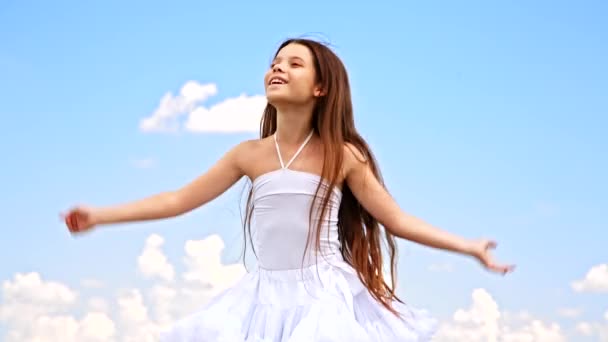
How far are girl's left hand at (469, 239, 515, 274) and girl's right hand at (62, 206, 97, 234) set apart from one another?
163cm

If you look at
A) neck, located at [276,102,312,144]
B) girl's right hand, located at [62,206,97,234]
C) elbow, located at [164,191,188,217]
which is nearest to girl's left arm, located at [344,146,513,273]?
neck, located at [276,102,312,144]

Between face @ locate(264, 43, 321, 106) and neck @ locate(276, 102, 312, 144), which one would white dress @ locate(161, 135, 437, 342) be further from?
face @ locate(264, 43, 321, 106)

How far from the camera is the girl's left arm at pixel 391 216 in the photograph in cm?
377

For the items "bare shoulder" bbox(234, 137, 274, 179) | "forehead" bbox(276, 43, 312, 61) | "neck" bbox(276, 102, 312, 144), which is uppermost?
"forehead" bbox(276, 43, 312, 61)

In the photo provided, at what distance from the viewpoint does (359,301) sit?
12.8 feet

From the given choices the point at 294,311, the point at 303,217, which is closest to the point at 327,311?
the point at 294,311

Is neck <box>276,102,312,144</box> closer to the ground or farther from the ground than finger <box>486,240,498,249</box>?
farther from the ground

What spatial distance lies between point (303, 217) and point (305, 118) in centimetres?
45

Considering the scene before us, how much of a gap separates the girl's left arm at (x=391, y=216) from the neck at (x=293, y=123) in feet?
0.72

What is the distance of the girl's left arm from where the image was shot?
3.77m

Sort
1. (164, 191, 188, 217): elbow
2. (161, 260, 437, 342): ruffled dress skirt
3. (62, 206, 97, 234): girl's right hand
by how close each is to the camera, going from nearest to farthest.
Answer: (161, 260, 437, 342): ruffled dress skirt < (62, 206, 97, 234): girl's right hand < (164, 191, 188, 217): elbow

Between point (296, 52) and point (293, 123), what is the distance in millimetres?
315

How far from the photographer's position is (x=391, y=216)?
12.9 feet

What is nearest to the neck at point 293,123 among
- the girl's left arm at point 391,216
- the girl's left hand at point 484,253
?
the girl's left arm at point 391,216
